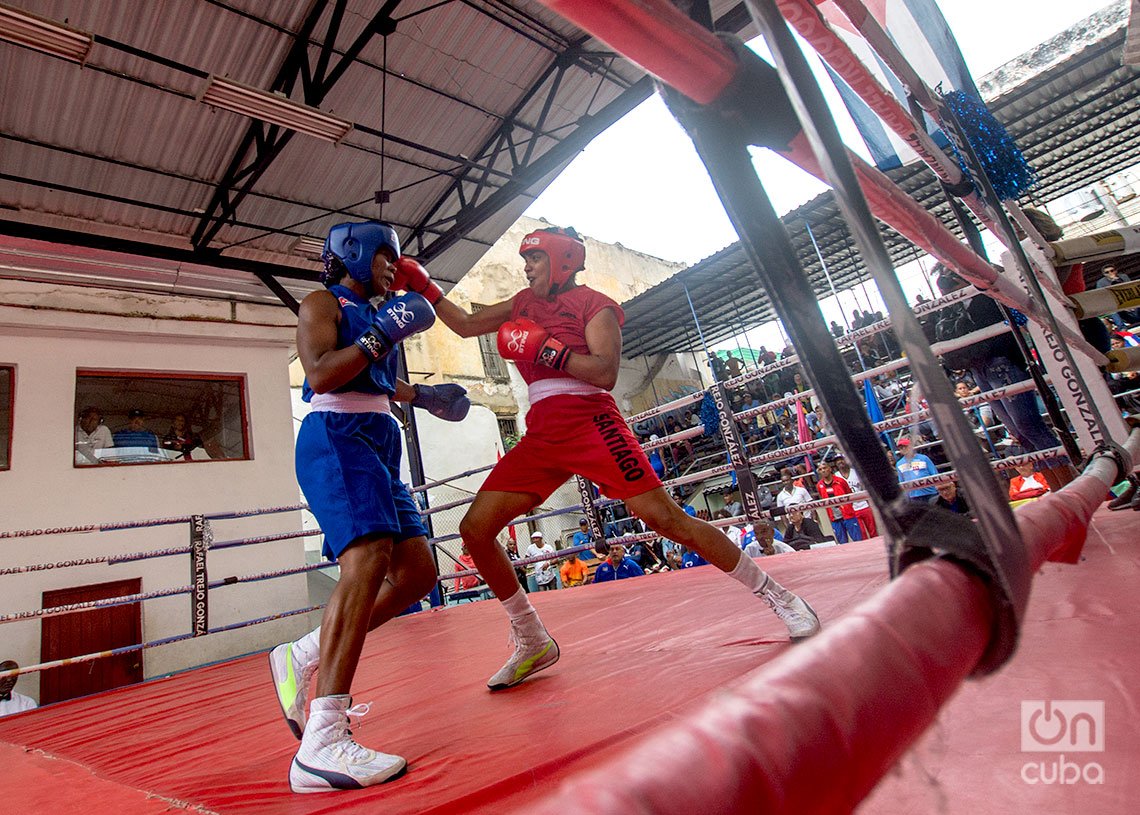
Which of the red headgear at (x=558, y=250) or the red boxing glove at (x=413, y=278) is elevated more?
the red boxing glove at (x=413, y=278)

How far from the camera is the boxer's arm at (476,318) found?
2.13 m

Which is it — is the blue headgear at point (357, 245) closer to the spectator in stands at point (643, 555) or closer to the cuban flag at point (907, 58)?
the cuban flag at point (907, 58)

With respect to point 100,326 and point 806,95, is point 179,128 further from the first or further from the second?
point 806,95

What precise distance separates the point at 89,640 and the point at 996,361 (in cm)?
727

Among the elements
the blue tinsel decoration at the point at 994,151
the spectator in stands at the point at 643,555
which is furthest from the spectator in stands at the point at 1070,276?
the spectator in stands at the point at 643,555

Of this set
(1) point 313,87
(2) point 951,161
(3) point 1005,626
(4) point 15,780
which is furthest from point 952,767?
(1) point 313,87

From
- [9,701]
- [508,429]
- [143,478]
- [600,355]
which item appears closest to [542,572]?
[508,429]

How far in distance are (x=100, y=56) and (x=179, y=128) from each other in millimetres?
774

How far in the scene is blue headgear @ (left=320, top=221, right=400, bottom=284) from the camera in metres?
1.65

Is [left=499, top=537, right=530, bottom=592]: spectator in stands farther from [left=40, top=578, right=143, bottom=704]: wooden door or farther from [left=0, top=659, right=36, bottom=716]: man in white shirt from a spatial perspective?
[left=0, top=659, right=36, bottom=716]: man in white shirt

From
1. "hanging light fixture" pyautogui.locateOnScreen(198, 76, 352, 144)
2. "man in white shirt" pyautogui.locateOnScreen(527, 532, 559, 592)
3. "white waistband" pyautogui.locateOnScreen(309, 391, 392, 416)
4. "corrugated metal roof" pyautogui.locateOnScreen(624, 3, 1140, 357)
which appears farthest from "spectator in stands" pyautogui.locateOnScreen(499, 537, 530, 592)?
"white waistband" pyautogui.locateOnScreen(309, 391, 392, 416)

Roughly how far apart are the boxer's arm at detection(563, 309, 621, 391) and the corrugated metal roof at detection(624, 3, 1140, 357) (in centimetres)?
334

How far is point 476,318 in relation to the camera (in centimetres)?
214

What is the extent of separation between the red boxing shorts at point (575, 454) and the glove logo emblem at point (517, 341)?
189 millimetres
